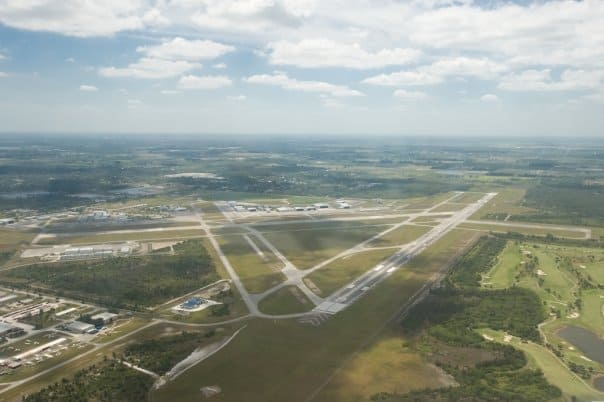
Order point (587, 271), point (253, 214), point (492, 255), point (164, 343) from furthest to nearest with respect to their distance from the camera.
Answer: point (253, 214), point (492, 255), point (587, 271), point (164, 343)

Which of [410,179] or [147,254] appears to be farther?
[410,179]

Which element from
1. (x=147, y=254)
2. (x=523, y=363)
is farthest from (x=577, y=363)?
(x=147, y=254)

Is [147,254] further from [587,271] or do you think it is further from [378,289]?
[587,271]

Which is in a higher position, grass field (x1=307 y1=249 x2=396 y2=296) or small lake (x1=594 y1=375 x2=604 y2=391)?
grass field (x1=307 y1=249 x2=396 y2=296)

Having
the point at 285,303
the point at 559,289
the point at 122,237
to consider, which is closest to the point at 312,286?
the point at 285,303

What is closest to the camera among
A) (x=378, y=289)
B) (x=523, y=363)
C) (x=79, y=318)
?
(x=523, y=363)

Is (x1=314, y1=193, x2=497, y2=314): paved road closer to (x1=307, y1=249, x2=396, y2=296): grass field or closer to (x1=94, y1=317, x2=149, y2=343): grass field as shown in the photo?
(x1=307, y1=249, x2=396, y2=296): grass field

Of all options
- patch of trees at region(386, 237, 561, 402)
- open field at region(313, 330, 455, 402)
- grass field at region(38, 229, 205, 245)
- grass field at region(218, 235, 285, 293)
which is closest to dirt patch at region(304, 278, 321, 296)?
grass field at region(218, 235, 285, 293)
